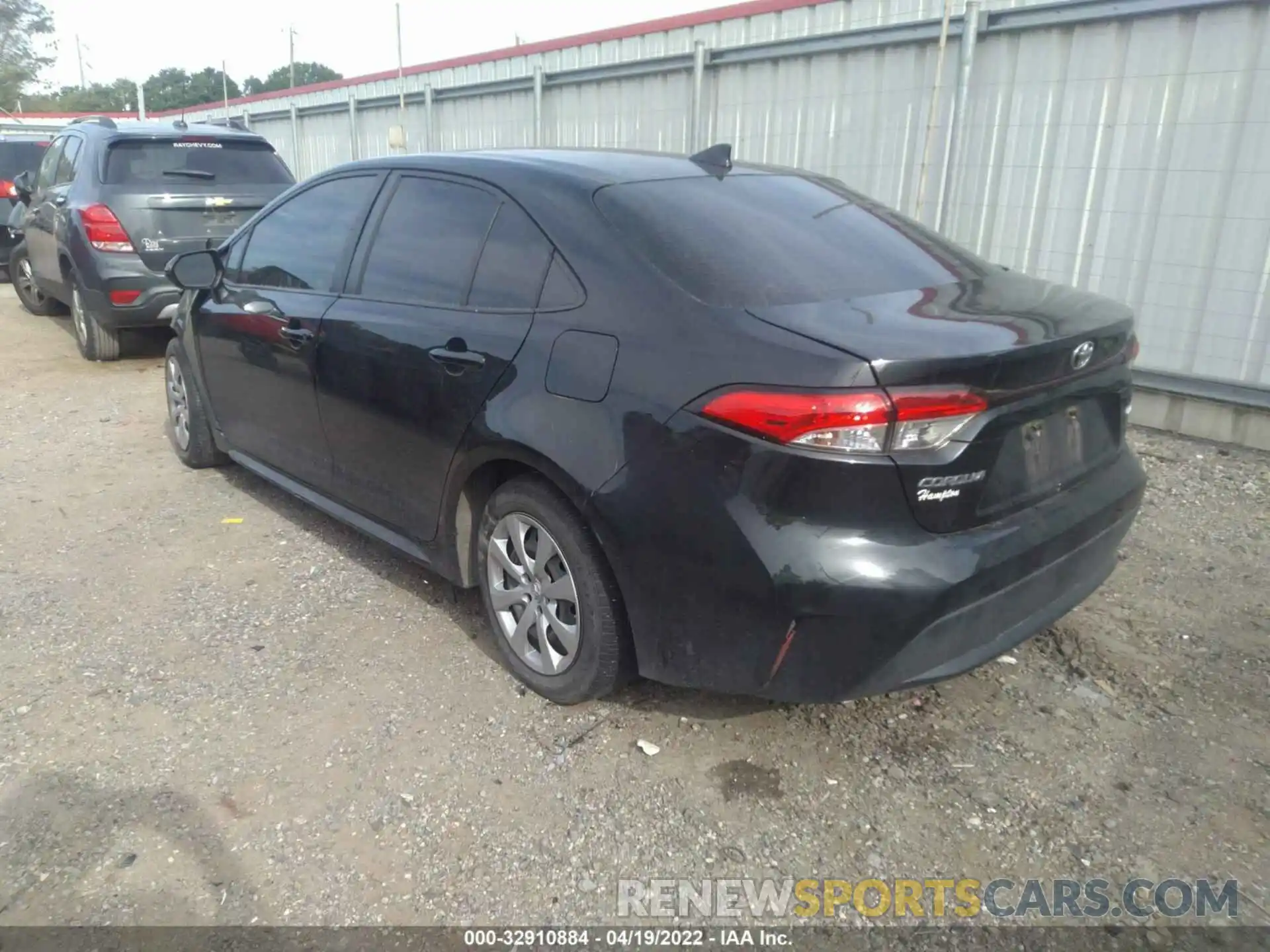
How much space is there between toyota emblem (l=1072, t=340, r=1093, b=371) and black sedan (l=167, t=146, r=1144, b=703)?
1 centimetres

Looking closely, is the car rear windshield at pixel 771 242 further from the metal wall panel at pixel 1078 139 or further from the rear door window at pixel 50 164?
the rear door window at pixel 50 164

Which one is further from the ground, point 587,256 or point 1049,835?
point 587,256

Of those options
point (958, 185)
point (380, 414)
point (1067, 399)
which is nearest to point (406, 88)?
point (958, 185)

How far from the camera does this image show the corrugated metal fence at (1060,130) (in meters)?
5.33

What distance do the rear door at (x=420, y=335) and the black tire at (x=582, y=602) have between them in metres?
0.34

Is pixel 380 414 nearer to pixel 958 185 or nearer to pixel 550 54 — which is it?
pixel 958 185

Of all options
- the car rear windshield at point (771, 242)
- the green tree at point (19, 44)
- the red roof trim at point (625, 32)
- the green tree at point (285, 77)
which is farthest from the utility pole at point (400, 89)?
the green tree at point (285, 77)

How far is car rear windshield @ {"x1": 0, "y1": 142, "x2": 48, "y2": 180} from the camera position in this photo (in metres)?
12.0

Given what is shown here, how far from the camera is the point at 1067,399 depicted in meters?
2.61

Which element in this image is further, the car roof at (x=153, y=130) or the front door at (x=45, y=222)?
the front door at (x=45, y=222)

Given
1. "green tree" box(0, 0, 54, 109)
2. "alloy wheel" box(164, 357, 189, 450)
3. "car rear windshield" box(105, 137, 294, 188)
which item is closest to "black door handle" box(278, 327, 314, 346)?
"alloy wheel" box(164, 357, 189, 450)

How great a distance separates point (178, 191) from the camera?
24.1 feet

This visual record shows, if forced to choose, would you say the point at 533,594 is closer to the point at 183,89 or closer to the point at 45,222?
the point at 45,222

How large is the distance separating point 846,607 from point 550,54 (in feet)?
32.9
